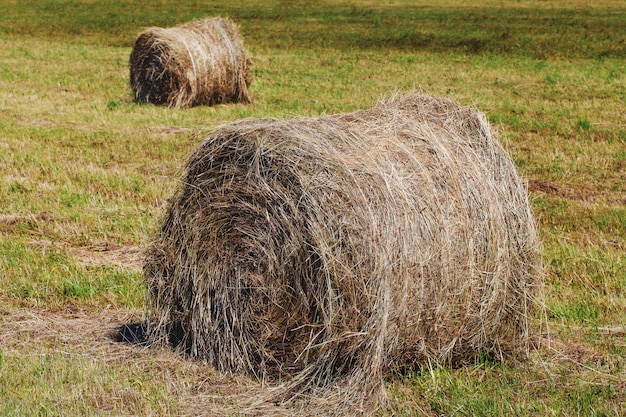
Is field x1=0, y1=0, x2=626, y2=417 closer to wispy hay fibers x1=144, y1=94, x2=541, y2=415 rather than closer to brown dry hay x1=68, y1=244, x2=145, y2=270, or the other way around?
brown dry hay x1=68, y1=244, x2=145, y2=270

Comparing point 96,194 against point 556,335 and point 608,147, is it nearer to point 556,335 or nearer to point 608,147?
point 556,335

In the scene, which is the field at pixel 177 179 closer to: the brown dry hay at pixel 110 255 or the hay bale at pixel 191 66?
the brown dry hay at pixel 110 255

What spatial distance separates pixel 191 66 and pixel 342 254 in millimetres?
12148

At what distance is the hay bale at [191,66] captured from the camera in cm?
1648

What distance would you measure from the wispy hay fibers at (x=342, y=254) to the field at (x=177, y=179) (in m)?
0.23

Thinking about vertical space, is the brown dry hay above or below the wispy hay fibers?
below

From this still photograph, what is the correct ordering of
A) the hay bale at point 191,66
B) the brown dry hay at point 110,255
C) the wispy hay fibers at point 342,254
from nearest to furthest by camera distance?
the wispy hay fibers at point 342,254 < the brown dry hay at point 110,255 < the hay bale at point 191,66

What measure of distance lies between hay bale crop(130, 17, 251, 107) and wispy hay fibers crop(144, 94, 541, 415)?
35.7 ft

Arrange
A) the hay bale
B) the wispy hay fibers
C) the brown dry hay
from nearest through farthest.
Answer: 1. the wispy hay fibers
2. the brown dry hay
3. the hay bale

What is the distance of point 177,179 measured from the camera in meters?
5.84

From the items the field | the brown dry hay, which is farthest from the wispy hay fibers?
the brown dry hay

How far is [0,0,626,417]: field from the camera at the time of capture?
5.11 metres

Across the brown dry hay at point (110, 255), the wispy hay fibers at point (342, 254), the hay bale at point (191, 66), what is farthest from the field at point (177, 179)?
the hay bale at point (191, 66)

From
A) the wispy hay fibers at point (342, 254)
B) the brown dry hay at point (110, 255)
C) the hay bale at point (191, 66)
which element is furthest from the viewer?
the hay bale at point (191, 66)
